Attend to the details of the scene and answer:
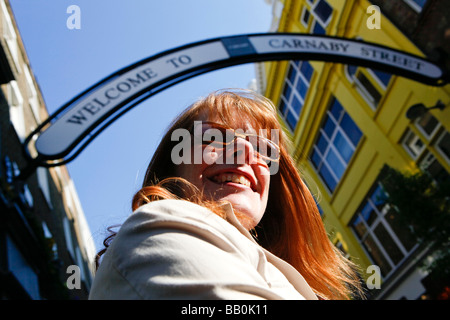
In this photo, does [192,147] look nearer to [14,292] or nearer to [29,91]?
[14,292]

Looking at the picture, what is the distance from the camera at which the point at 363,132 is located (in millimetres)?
13008

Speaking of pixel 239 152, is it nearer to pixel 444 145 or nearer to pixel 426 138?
pixel 444 145

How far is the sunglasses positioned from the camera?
69.3 inches

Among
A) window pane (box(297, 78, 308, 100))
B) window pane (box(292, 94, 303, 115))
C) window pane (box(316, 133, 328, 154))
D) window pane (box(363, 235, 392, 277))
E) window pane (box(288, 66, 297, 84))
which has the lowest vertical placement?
window pane (box(363, 235, 392, 277))

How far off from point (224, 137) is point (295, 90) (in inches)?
614

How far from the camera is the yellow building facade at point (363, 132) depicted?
10.7m

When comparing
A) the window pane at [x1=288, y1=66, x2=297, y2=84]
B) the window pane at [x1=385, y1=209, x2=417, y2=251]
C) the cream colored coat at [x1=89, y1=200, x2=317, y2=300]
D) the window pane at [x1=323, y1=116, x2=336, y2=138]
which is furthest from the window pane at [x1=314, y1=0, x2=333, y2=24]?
the cream colored coat at [x1=89, y1=200, x2=317, y2=300]

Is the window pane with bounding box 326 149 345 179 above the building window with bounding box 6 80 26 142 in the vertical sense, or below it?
below

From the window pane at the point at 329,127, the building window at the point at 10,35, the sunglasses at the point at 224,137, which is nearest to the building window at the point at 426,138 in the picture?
the window pane at the point at 329,127

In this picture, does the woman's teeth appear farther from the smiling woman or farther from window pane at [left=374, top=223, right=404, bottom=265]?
window pane at [left=374, top=223, right=404, bottom=265]

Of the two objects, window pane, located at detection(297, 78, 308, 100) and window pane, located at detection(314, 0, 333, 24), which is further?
window pane, located at detection(297, 78, 308, 100)

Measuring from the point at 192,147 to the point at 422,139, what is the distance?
409 inches

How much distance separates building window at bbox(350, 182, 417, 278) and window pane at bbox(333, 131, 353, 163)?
1.55m

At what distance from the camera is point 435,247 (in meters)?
8.76
